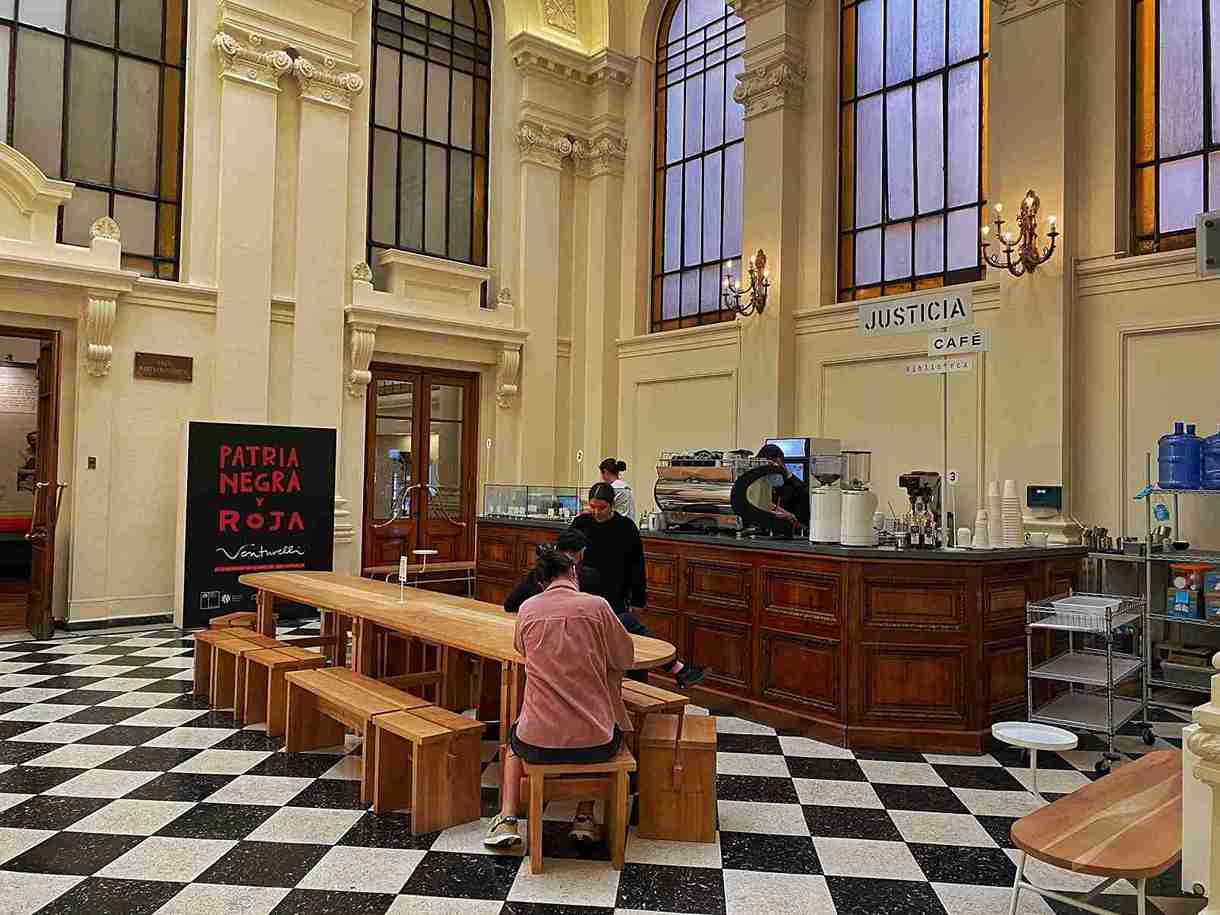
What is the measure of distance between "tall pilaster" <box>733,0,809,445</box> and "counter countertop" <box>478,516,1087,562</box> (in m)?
3.02

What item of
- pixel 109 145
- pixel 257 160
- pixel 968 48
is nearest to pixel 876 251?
pixel 968 48

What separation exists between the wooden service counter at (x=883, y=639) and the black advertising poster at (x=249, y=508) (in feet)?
15.0

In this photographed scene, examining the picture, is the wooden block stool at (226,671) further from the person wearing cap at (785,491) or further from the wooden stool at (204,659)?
the person wearing cap at (785,491)

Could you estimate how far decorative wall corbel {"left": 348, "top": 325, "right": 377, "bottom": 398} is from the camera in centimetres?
905

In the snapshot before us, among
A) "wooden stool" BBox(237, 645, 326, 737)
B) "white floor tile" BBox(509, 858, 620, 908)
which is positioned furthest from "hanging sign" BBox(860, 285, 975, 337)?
"wooden stool" BBox(237, 645, 326, 737)

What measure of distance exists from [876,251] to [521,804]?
6.35 meters

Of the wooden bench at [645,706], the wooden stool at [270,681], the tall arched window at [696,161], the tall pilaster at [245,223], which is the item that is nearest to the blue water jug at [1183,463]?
the wooden bench at [645,706]

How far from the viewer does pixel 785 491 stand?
238 inches

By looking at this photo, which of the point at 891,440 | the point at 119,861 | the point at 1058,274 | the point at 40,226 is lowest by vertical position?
the point at 119,861

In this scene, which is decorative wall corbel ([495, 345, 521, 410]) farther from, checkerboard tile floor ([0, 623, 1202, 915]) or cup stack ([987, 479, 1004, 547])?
cup stack ([987, 479, 1004, 547])

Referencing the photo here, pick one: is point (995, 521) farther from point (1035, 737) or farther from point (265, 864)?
point (265, 864)

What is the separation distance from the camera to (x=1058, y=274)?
21.5 ft

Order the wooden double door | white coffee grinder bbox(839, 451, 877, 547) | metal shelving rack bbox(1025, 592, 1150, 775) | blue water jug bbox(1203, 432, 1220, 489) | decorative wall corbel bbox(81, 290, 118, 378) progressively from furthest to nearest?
the wooden double door → decorative wall corbel bbox(81, 290, 118, 378) → blue water jug bbox(1203, 432, 1220, 489) → white coffee grinder bbox(839, 451, 877, 547) → metal shelving rack bbox(1025, 592, 1150, 775)

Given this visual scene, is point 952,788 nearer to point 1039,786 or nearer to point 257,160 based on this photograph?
point 1039,786
